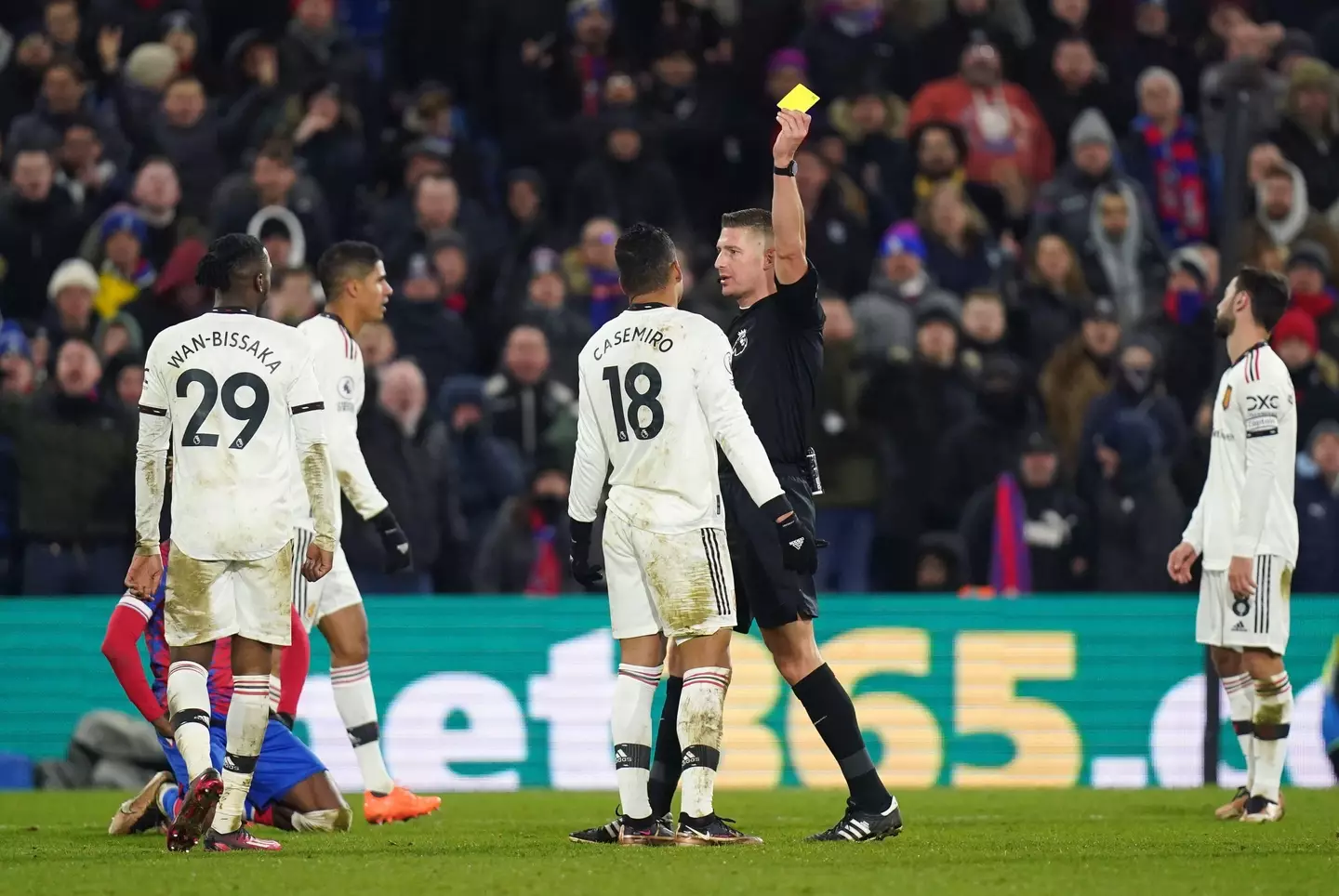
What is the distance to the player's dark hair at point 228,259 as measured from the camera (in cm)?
846

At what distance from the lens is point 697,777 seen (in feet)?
26.6

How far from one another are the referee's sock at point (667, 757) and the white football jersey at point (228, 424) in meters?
1.75

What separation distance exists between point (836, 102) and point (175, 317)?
6341mm

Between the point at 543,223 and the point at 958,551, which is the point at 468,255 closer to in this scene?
the point at 543,223

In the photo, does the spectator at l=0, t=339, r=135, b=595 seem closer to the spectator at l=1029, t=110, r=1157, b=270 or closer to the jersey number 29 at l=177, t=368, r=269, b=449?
the jersey number 29 at l=177, t=368, r=269, b=449

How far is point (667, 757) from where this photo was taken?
8766 millimetres

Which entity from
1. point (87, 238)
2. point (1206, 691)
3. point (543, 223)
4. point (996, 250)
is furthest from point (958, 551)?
point (87, 238)

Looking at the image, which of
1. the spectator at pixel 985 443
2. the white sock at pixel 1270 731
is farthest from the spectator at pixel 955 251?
the white sock at pixel 1270 731

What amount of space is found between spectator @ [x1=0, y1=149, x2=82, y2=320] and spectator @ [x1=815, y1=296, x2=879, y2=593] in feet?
20.1

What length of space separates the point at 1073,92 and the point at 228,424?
1207 cm

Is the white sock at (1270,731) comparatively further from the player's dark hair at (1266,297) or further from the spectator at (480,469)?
the spectator at (480,469)

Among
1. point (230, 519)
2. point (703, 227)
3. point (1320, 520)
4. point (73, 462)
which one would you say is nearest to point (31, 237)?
point (73, 462)

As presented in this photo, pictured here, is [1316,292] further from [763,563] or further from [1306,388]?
[763,563]

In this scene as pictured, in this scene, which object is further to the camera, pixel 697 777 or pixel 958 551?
pixel 958 551
